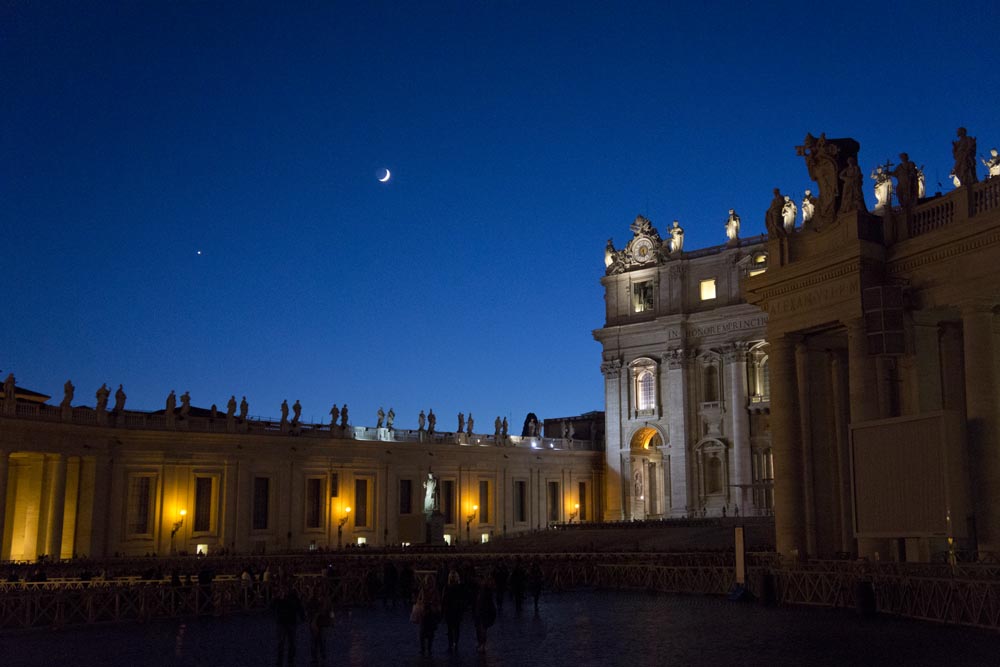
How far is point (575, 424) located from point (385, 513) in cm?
2375

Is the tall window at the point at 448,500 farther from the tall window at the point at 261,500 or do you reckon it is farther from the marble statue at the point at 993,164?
the marble statue at the point at 993,164

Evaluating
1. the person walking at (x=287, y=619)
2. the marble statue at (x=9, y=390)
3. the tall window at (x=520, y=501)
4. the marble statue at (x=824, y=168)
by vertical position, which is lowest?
the person walking at (x=287, y=619)

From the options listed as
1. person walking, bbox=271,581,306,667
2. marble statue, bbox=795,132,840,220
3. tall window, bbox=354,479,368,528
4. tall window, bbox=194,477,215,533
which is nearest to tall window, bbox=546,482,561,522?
tall window, bbox=354,479,368,528

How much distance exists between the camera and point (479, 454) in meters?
65.3

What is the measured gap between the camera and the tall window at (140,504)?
163 feet

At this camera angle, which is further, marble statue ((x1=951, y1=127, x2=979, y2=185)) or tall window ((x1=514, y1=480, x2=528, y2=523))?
tall window ((x1=514, y1=480, x2=528, y2=523))

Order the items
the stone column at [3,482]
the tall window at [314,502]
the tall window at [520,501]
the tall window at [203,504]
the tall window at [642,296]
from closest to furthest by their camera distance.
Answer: the stone column at [3,482]
the tall window at [203,504]
the tall window at [314,502]
the tall window at [520,501]
the tall window at [642,296]

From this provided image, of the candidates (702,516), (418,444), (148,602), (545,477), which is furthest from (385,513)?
(148,602)

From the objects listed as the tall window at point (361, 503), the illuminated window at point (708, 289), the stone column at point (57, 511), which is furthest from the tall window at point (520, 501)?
the stone column at point (57, 511)

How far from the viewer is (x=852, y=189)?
76.6 ft

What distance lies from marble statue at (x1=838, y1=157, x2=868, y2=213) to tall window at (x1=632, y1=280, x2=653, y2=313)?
4617cm

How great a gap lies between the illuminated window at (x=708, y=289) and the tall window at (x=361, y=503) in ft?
79.6

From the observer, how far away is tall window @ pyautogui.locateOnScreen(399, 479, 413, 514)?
61312 mm

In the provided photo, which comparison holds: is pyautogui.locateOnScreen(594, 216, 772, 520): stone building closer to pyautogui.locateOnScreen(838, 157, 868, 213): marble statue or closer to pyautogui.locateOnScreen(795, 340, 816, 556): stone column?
pyautogui.locateOnScreen(795, 340, 816, 556): stone column
